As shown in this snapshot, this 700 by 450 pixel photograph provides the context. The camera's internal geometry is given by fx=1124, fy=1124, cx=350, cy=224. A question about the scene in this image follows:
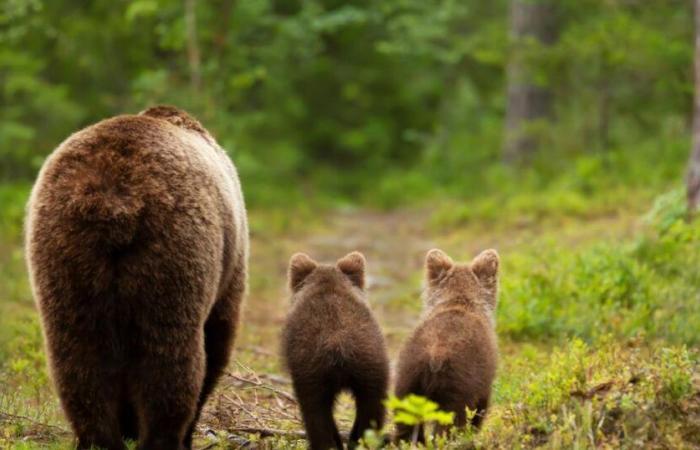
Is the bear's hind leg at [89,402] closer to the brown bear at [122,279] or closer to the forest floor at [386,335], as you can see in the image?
the brown bear at [122,279]

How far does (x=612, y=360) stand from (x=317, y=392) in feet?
5.82

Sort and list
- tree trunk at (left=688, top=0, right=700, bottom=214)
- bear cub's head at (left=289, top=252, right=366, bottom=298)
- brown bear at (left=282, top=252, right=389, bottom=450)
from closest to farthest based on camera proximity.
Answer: brown bear at (left=282, top=252, right=389, bottom=450), bear cub's head at (left=289, top=252, right=366, bottom=298), tree trunk at (left=688, top=0, right=700, bottom=214)

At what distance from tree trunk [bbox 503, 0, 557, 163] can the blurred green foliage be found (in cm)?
38

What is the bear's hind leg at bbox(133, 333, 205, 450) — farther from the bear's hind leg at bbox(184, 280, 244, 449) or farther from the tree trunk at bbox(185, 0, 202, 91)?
the tree trunk at bbox(185, 0, 202, 91)

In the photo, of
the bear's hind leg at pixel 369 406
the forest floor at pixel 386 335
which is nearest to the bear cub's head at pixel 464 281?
the forest floor at pixel 386 335

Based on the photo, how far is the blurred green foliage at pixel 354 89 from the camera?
55.1 feet

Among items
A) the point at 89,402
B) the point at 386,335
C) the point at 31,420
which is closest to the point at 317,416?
the point at 89,402

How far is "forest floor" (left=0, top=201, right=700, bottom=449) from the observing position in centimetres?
631

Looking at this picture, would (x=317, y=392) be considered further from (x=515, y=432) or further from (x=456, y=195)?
(x=456, y=195)

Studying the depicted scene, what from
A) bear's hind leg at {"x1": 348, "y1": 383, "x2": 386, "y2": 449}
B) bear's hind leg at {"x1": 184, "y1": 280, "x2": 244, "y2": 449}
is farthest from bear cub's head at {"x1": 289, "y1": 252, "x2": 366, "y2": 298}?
bear's hind leg at {"x1": 348, "y1": 383, "x2": 386, "y2": 449}

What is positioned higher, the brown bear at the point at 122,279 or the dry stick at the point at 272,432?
the brown bear at the point at 122,279

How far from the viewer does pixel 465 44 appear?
60.0 feet

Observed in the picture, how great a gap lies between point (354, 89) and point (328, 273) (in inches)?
737

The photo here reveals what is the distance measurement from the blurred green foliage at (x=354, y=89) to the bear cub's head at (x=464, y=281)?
26.0 feet
